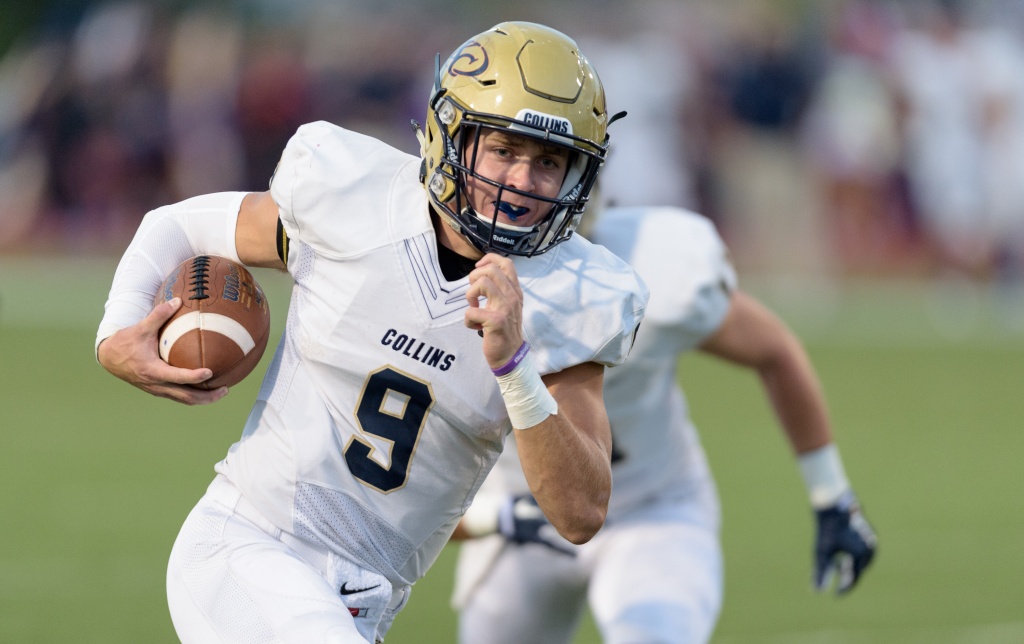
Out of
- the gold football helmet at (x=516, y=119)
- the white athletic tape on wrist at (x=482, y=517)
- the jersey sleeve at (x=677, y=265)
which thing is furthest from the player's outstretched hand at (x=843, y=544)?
the gold football helmet at (x=516, y=119)

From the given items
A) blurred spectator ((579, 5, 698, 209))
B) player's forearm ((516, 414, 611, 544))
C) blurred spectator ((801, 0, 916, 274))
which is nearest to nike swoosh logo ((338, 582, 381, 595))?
player's forearm ((516, 414, 611, 544))

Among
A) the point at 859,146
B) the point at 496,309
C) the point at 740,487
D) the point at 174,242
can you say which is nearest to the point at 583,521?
the point at 496,309

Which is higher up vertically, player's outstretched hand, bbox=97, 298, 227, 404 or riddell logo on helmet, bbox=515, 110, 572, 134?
riddell logo on helmet, bbox=515, 110, 572, 134

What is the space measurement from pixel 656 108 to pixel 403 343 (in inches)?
454

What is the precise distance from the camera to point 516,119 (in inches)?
115

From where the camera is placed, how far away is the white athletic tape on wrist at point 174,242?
318cm

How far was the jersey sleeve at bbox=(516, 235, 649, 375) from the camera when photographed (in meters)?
2.90

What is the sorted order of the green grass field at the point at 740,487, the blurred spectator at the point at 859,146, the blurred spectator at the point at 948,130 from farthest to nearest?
the blurred spectator at the point at 859,146, the blurred spectator at the point at 948,130, the green grass field at the point at 740,487

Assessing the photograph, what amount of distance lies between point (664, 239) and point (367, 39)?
11.4m

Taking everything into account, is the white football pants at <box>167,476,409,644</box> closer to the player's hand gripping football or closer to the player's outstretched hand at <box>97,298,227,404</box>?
the player's outstretched hand at <box>97,298,227,404</box>

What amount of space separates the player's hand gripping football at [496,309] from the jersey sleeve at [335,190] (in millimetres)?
354

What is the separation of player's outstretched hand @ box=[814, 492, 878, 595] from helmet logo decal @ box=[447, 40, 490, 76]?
193cm

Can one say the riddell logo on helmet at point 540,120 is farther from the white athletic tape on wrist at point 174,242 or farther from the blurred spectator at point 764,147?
the blurred spectator at point 764,147

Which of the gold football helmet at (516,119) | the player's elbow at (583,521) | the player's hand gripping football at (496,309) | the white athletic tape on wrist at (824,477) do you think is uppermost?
the gold football helmet at (516,119)
